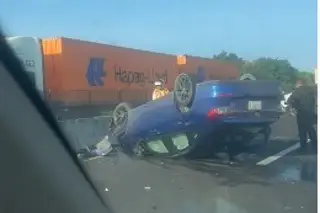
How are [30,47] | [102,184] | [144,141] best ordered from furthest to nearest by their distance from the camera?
[144,141]
[102,184]
[30,47]

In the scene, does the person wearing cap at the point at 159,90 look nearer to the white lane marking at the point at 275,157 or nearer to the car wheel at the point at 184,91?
the car wheel at the point at 184,91

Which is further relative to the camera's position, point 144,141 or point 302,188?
point 144,141

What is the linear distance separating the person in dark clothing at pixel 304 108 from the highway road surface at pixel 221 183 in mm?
85

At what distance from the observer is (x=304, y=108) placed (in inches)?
113

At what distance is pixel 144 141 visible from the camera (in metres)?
3.20

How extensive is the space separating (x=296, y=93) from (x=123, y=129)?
79cm

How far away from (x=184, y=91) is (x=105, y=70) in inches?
14.3

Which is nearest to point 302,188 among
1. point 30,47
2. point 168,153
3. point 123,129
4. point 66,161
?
point 168,153

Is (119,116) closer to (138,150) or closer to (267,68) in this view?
(138,150)

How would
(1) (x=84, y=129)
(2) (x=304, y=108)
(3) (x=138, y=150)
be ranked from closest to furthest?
(2) (x=304, y=108)
(1) (x=84, y=129)
(3) (x=138, y=150)

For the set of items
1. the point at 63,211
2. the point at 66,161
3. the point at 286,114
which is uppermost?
the point at 286,114

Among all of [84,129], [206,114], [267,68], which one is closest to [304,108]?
[267,68]

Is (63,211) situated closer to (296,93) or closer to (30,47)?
(30,47)

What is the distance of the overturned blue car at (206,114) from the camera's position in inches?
118
